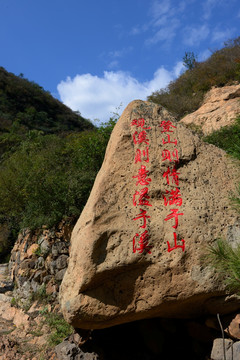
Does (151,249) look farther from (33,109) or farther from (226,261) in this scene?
(33,109)

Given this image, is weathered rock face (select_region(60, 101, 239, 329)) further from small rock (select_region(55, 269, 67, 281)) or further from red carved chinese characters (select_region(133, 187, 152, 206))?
small rock (select_region(55, 269, 67, 281))

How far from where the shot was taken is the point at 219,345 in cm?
428

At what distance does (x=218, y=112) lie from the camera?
11.0 meters

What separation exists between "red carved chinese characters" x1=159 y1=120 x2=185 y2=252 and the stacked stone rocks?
429 centimetres

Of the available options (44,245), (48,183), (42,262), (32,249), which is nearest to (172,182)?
(44,245)

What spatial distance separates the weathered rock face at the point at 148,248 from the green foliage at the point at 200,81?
1045 centimetres

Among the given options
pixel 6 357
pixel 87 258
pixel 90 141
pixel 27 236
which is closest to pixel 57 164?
pixel 90 141

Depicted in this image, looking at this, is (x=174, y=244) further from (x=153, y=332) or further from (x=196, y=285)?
(x=153, y=332)

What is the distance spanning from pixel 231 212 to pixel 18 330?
5715mm

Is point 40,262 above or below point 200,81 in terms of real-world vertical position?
below

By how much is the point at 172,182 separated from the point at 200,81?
12371 millimetres

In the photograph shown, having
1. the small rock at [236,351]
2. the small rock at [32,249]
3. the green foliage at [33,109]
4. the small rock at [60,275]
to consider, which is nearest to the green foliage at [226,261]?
the small rock at [236,351]

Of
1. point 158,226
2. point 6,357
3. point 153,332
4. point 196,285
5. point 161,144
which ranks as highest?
point 161,144

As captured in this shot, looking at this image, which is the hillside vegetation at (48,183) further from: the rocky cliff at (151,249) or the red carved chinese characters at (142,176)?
the red carved chinese characters at (142,176)
